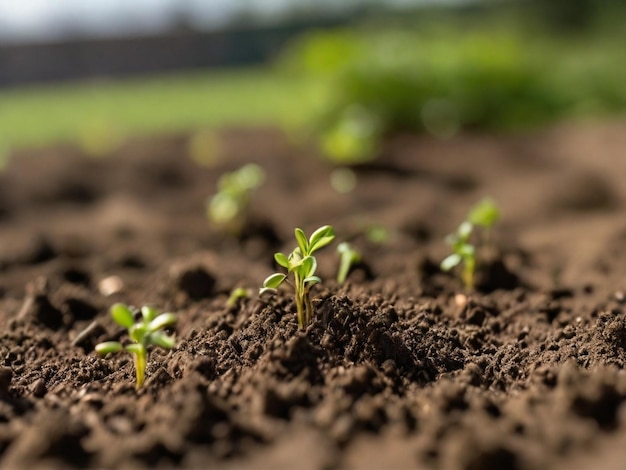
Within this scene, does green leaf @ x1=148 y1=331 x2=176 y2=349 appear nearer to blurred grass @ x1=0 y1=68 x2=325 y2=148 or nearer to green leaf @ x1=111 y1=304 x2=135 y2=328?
green leaf @ x1=111 y1=304 x2=135 y2=328

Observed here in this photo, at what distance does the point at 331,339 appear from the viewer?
1582 millimetres

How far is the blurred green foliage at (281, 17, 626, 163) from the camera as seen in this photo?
500cm

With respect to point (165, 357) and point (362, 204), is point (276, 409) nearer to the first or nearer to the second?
point (165, 357)

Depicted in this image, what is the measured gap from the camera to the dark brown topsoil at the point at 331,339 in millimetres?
1225

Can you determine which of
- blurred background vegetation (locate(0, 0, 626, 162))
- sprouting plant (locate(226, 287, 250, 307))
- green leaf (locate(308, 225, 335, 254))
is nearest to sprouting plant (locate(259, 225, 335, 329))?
green leaf (locate(308, 225, 335, 254))

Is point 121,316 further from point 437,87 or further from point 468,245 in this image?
point 437,87

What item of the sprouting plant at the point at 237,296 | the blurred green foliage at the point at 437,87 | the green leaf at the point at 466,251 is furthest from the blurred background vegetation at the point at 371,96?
the sprouting plant at the point at 237,296

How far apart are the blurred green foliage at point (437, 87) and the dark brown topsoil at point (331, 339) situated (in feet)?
3.98

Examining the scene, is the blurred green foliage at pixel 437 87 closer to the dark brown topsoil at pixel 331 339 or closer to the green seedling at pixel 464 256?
the dark brown topsoil at pixel 331 339

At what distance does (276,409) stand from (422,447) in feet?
0.99

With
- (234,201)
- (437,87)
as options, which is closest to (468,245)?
(234,201)

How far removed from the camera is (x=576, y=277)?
7.86 feet

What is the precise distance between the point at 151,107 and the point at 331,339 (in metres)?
7.02

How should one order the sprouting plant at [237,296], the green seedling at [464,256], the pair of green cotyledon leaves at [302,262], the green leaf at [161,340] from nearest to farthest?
the green leaf at [161,340], the pair of green cotyledon leaves at [302,262], the sprouting plant at [237,296], the green seedling at [464,256]
